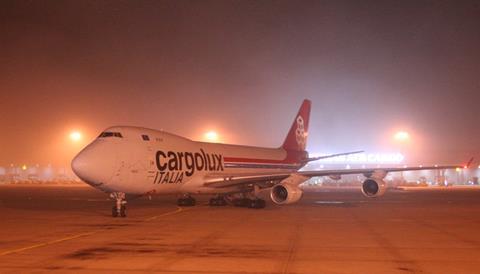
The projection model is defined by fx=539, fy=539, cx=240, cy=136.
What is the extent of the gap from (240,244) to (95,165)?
9.86 metres

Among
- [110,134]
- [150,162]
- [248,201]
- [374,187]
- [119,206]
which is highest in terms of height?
[110,134]

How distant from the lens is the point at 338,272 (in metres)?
10.4

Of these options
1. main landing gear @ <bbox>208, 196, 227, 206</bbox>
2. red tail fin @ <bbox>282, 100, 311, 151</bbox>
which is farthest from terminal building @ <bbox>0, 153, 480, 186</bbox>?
main landing gear @ <bbox>208, 196, 227, 206</bbox>

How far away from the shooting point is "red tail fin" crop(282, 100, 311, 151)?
1636 inches

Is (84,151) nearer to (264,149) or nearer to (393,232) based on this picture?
(393,232)

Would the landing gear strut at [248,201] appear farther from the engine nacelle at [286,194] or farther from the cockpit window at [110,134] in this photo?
the cockpit window at [110,134]

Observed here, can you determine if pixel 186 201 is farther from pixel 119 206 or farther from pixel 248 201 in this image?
pixel 119 206

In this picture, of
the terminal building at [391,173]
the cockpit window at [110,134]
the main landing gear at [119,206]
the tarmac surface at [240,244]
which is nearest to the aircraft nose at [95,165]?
the cockpit window at [110,134]

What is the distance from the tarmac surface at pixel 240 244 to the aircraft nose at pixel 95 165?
171 centimetres

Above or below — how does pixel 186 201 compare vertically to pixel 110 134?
below

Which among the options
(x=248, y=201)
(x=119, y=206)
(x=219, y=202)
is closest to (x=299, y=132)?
(x=219, y=202)

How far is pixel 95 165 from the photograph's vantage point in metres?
22.1

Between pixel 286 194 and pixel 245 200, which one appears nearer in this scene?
pixel 286 194

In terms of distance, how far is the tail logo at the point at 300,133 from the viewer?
42.4m
